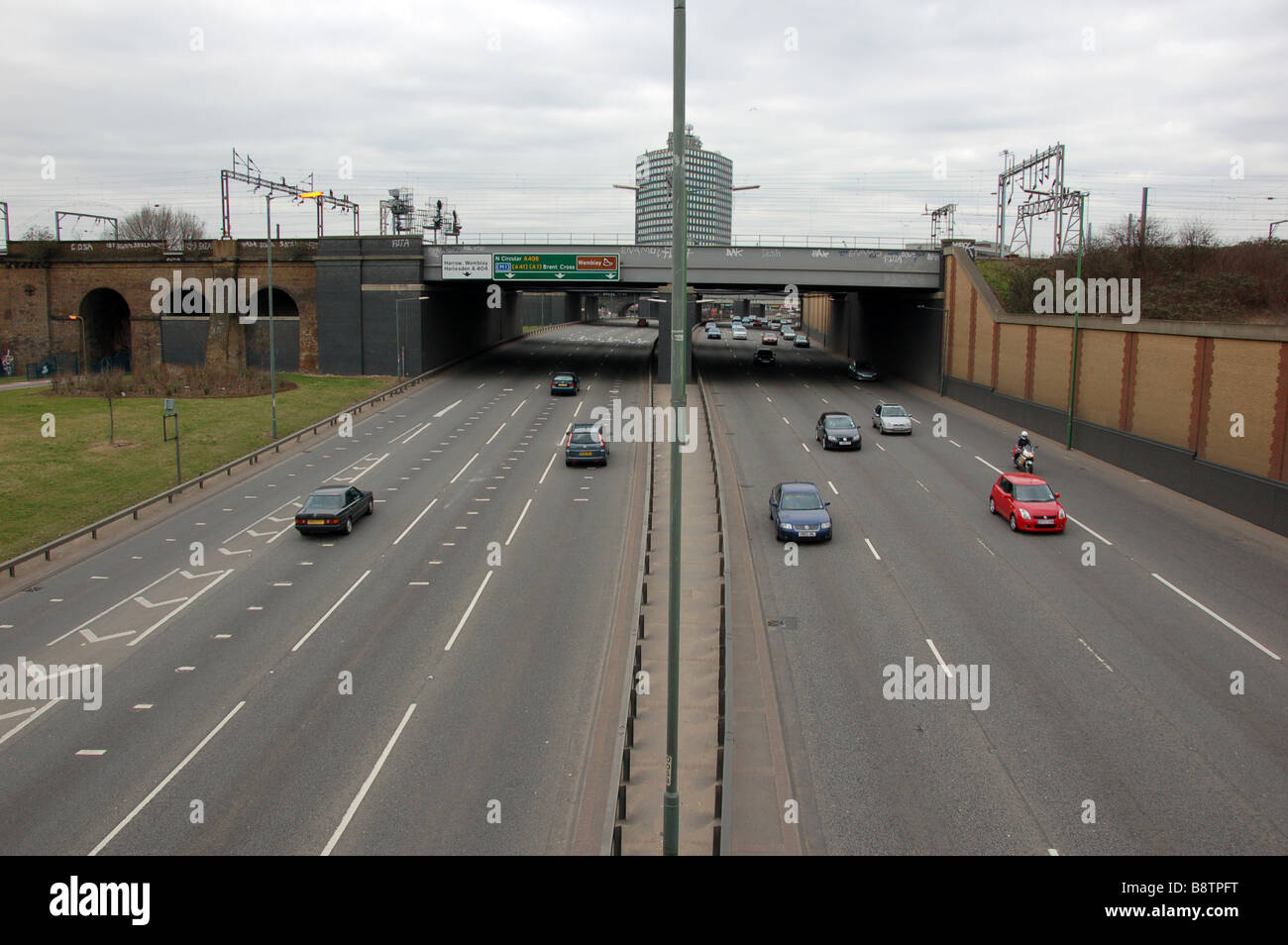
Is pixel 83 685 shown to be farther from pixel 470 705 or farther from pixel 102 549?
pixel 102 549

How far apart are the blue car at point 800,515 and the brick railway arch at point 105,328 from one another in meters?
61.6

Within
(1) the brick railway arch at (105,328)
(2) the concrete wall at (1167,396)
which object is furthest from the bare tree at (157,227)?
(2) the concrete wall at (1167,396)

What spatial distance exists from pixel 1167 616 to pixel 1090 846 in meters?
9.73

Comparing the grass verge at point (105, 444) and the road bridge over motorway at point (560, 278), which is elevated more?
the road bridge over motorway at point (560, 278)

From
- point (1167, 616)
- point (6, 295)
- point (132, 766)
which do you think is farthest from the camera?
point (6, 295)

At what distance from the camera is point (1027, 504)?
86.5 ft

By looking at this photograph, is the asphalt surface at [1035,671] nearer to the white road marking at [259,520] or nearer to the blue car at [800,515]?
the blue car at [800,515]

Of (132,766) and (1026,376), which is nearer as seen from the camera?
(132,766)

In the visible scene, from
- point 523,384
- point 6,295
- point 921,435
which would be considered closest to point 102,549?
point 921,435

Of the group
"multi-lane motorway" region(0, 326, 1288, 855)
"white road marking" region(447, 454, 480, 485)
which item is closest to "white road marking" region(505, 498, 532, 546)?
"multi-lane motorway" region(0, 326, 1288, 855)

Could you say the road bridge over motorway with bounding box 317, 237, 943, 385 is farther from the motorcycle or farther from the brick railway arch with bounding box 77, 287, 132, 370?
the motorcycle

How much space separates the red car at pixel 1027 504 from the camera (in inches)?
1020

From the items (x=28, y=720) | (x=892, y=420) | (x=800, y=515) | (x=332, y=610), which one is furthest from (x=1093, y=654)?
(x=892, y=420)

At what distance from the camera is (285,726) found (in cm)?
1520
